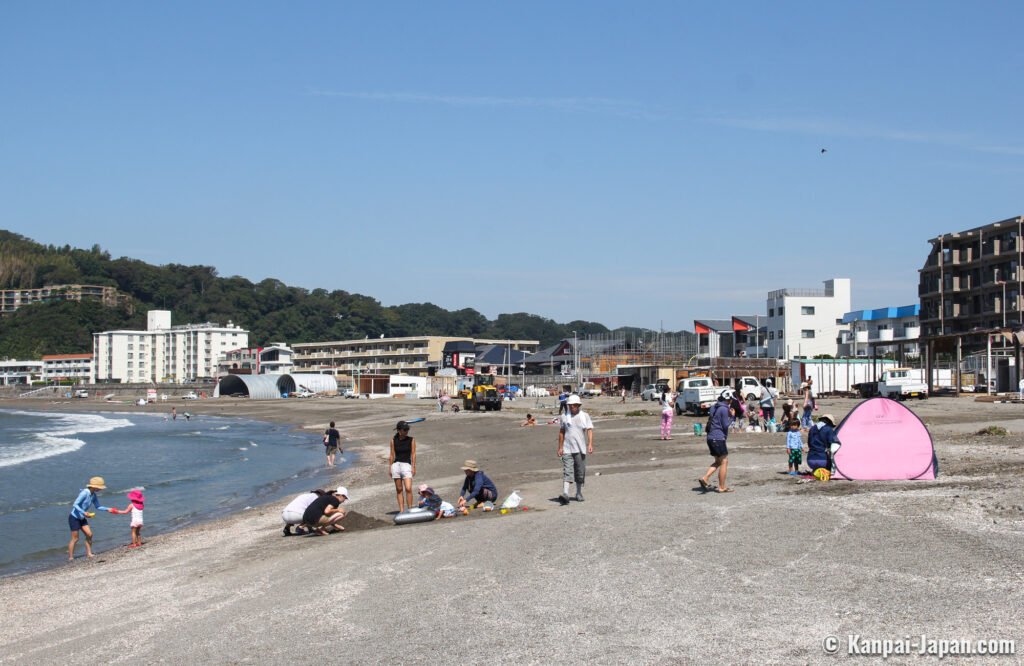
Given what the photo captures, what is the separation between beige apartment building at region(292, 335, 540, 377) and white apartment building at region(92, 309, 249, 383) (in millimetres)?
28652

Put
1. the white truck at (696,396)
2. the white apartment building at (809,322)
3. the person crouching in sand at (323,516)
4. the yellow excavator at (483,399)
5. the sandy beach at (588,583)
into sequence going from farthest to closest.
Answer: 1. the white apartment building at (809,322)
2. the yellow excavator at (483,399)
3. the white truck at (696,396)
4. the person crouching in sand at (323,516)
5. the sandy beach at (588,583)

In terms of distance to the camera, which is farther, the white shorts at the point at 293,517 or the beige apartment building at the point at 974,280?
the beige apartment building at the point at 974,280

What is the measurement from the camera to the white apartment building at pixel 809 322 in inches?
3371

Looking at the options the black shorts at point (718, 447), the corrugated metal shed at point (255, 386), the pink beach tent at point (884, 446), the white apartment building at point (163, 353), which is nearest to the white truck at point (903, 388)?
the pink beach tent at point (884, 446)

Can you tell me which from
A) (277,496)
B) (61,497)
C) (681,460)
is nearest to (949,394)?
(681,460)

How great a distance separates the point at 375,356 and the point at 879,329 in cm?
8915

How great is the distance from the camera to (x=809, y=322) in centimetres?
8619

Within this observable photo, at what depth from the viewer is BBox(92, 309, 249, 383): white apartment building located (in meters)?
186

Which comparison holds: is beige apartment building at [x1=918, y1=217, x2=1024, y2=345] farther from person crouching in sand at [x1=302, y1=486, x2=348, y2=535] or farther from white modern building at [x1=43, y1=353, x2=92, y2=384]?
white modern building at [x1=43, y1=353, x2=92, y2=384]

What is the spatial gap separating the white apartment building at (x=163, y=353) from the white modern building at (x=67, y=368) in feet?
7.58

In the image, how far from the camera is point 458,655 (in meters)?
7.37

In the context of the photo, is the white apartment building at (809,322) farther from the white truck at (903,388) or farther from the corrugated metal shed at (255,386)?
the corrugated metal shed at (255,386)

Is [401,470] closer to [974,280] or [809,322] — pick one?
[974,280]

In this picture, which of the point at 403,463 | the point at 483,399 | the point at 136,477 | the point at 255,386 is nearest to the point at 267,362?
the point at 255,386
